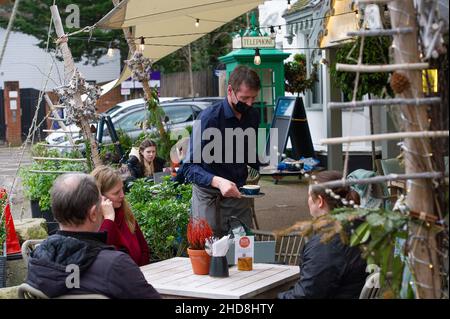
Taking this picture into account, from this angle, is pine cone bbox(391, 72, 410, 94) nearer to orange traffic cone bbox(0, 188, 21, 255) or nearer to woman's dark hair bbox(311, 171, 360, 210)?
woman's dark hair bbox(311, 171, 360, 210)

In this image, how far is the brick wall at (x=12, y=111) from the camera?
1287 inches

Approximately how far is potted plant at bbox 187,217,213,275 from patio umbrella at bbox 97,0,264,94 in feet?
13.9

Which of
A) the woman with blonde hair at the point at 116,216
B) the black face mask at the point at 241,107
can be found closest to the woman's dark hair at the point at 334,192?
Answer: the woman with blonde hair at the point at 116,216

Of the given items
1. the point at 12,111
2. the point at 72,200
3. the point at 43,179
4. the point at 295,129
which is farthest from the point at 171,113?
the point at 72,200

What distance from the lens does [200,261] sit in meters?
4.75

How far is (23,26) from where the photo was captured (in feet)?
94.7

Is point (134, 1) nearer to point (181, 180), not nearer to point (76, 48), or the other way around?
point (181, 180)

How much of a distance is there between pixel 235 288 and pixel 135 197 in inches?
129

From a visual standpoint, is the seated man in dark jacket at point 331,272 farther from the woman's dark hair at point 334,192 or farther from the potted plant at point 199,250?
the potted plant at point 199,250

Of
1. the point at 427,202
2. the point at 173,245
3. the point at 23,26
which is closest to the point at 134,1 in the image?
the point at 173,245

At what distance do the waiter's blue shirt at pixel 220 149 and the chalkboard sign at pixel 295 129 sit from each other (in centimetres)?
809

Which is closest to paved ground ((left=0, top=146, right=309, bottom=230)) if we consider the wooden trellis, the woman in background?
the woman in background

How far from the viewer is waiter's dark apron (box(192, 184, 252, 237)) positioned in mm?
6039

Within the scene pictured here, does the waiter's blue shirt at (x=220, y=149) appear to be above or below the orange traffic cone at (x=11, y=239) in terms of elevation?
above
